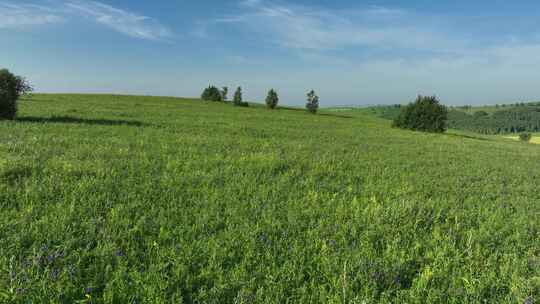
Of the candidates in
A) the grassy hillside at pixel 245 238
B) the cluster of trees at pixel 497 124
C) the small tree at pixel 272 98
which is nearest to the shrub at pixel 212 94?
the small tree at pixel 272 98

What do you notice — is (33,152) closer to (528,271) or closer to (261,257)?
(261,257)

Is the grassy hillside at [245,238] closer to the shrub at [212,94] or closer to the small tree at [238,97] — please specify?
the small tree at [238,97]

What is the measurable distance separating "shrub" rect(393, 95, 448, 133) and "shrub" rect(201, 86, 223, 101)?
59.4 meters

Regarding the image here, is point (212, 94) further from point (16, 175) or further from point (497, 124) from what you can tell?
point (497, 124)

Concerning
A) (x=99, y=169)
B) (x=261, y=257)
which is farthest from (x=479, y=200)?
(x=99, y=169)

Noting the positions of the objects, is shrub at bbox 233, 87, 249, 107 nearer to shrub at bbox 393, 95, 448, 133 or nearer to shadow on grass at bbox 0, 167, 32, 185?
shrub at bbox 393, 95, 448, 133

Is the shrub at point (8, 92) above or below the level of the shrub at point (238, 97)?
below

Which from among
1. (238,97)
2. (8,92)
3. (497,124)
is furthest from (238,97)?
(497,124)

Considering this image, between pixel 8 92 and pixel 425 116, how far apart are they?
181 feet

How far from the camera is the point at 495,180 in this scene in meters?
8.46

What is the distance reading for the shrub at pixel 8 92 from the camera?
15.0 metres

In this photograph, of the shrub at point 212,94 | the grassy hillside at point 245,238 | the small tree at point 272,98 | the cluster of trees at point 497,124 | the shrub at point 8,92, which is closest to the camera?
the grassy hillside at point 245,238

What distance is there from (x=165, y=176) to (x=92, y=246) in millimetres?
2560

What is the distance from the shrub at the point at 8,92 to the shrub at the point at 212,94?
7857cm
